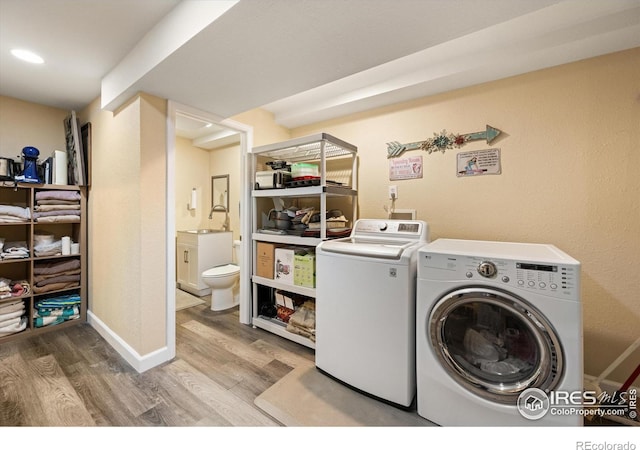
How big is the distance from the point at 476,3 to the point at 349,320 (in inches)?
66.2

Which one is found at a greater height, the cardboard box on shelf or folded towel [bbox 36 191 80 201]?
folded towel [bbox 36 191 80 201]

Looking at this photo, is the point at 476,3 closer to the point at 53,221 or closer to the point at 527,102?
the point at 527,102

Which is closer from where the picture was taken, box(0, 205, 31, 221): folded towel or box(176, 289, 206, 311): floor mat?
box(0, 205, 31, 221): folded towel

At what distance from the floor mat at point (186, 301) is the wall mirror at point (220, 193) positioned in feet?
4.20

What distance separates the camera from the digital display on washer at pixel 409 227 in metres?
1.88

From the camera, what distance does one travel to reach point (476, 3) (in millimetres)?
1051

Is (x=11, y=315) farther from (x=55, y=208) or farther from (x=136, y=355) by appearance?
(x=136, y=355)

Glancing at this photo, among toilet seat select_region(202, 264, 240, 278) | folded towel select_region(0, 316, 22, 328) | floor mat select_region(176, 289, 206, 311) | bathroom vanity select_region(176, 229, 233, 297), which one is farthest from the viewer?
bathroom vanity select_region(176, 229, 233, 297)

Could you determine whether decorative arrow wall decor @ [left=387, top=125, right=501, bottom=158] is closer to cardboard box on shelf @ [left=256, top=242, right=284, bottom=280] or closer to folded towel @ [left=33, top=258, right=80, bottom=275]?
cardboard box on shelf @ [left=256, top=242, right=284, bottom=280]

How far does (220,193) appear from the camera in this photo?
3.96 m

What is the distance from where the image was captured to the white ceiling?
44.6 inches

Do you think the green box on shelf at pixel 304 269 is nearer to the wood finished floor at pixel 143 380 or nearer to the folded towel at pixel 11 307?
the wood finished floor at pixel 143 380

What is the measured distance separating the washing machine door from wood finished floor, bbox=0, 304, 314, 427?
1.05m

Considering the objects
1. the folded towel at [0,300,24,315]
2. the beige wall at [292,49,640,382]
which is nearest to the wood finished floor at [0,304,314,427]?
the folded towel at [0,300,24,315]
